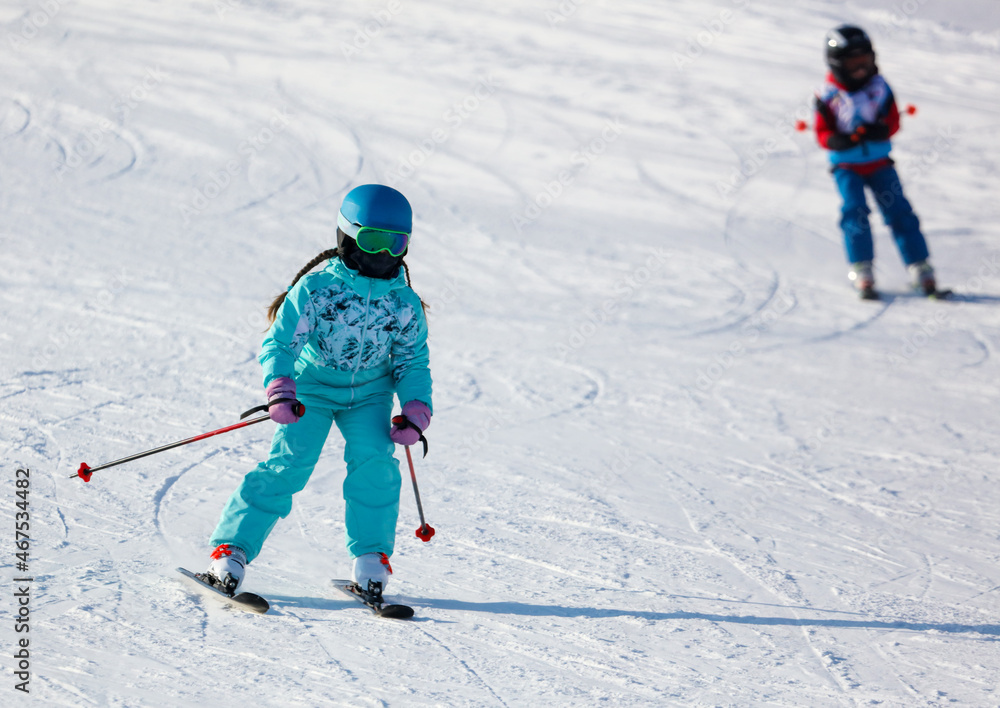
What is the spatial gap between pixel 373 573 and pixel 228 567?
0.47 meters

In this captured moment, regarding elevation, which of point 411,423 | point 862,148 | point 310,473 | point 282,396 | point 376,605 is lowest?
point 376,605

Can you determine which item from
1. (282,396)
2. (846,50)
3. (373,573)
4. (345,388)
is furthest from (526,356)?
(846,50)

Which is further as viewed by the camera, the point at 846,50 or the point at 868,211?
the point at 868,211

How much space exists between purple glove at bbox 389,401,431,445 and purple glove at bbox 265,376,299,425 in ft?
1.11

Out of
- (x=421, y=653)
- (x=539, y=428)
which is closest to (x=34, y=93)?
(x=539, y=428)

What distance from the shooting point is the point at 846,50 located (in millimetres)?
7336

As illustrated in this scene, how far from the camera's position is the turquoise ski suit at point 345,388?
132 inches

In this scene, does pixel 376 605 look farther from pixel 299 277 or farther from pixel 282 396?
pixel 299 277

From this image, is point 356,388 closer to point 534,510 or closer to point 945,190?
point 534,510

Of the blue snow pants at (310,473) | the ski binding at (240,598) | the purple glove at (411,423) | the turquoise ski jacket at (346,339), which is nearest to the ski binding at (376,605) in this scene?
the blue snow pants at (310,473)

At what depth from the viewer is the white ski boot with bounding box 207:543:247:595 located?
10.7ft

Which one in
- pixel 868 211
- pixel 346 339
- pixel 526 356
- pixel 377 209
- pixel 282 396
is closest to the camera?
pixel 282 396

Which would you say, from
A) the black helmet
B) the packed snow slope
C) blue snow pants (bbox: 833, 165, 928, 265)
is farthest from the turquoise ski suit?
blue snow pants (bbox: 833, 165, 928, 265)

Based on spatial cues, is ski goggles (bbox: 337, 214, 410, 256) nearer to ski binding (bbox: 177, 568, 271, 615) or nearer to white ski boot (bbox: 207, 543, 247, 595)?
white ski boot (bbox: 207, 543, 247, 595)
